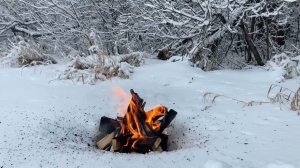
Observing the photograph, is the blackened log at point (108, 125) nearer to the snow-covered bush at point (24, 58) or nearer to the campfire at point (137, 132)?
the campfire at point (137, 132)

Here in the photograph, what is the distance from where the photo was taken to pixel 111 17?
8.27 meters

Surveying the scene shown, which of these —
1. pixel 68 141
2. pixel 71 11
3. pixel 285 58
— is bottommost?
pixel 68 141

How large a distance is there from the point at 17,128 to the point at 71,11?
16.1ft

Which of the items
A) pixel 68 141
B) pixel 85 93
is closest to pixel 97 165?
pixel 68 141

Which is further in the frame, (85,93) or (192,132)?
(85,93)

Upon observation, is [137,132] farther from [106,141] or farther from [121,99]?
[121,99]

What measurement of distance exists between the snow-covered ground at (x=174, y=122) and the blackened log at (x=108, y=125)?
103 millimetres

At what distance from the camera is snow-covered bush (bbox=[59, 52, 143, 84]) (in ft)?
17.0

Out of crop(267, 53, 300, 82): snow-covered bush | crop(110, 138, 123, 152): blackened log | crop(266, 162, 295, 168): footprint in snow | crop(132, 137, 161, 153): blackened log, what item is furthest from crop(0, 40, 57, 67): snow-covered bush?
crop(266, 162, 295, 168): footprint in snow

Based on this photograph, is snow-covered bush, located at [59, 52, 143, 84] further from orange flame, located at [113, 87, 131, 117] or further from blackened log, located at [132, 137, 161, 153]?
blackened log, located at [132, 137, 161, 153]

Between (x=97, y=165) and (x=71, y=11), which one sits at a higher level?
(x=71, y=11)

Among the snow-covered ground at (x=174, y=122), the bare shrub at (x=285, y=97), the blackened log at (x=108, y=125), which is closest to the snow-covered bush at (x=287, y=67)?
the snow-covered ground at (x=174, y=122)

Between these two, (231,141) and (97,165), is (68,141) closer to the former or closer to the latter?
(97,165)

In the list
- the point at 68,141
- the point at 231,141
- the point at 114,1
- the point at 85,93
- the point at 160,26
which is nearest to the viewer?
the point at 231,141
